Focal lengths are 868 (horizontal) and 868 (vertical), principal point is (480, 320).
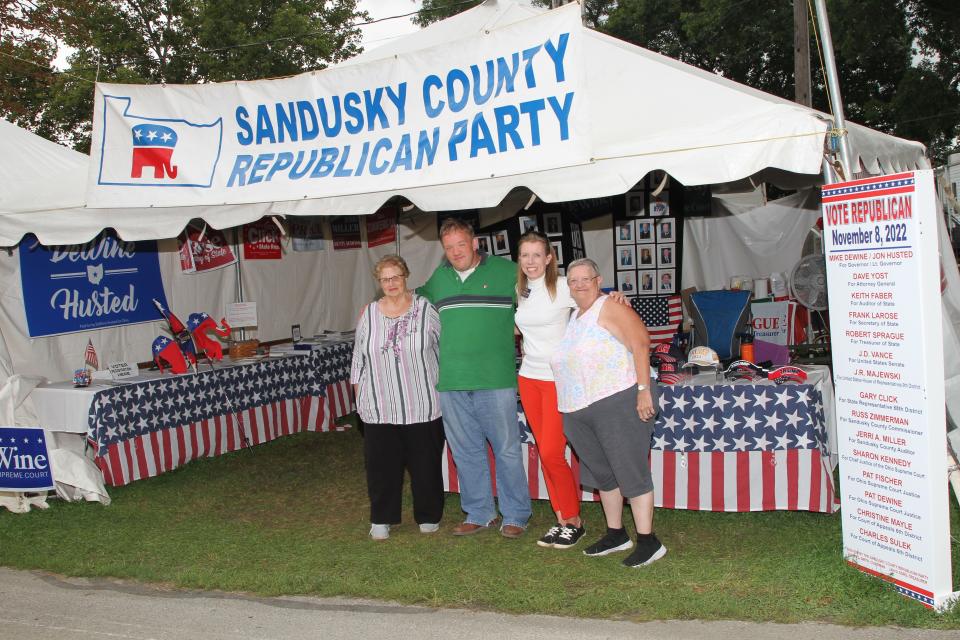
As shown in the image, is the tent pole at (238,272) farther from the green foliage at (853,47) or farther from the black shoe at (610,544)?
the green foliage at (853,47)

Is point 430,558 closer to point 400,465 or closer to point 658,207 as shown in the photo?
point 400,465

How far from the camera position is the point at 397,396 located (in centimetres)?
492

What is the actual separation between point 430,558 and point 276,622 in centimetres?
96

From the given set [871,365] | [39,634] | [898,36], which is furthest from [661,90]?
[898,36]

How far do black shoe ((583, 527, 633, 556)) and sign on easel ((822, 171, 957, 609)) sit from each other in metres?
1.07

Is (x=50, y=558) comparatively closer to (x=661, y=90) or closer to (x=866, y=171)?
A: (x=661, y=90)

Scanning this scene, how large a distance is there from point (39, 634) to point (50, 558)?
1080 millimetres

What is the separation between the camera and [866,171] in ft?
16.5

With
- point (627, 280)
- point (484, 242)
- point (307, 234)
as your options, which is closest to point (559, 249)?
point (484, 242)

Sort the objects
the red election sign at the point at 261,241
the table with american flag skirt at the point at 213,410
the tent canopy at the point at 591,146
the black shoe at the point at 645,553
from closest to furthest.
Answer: the tent canopy at the point at 591,146, the black shoe at the point at 645,553, the table with american flag skirt at the point at 213,410, the red election sign at the point at 261,241

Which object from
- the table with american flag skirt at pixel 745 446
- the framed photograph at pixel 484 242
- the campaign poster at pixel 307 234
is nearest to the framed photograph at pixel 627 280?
the framed photograph at pixel 484 242

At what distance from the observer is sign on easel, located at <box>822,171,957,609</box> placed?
11.2 feet

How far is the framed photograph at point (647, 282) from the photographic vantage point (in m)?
9.51

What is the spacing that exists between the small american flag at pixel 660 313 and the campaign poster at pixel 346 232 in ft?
10.7
